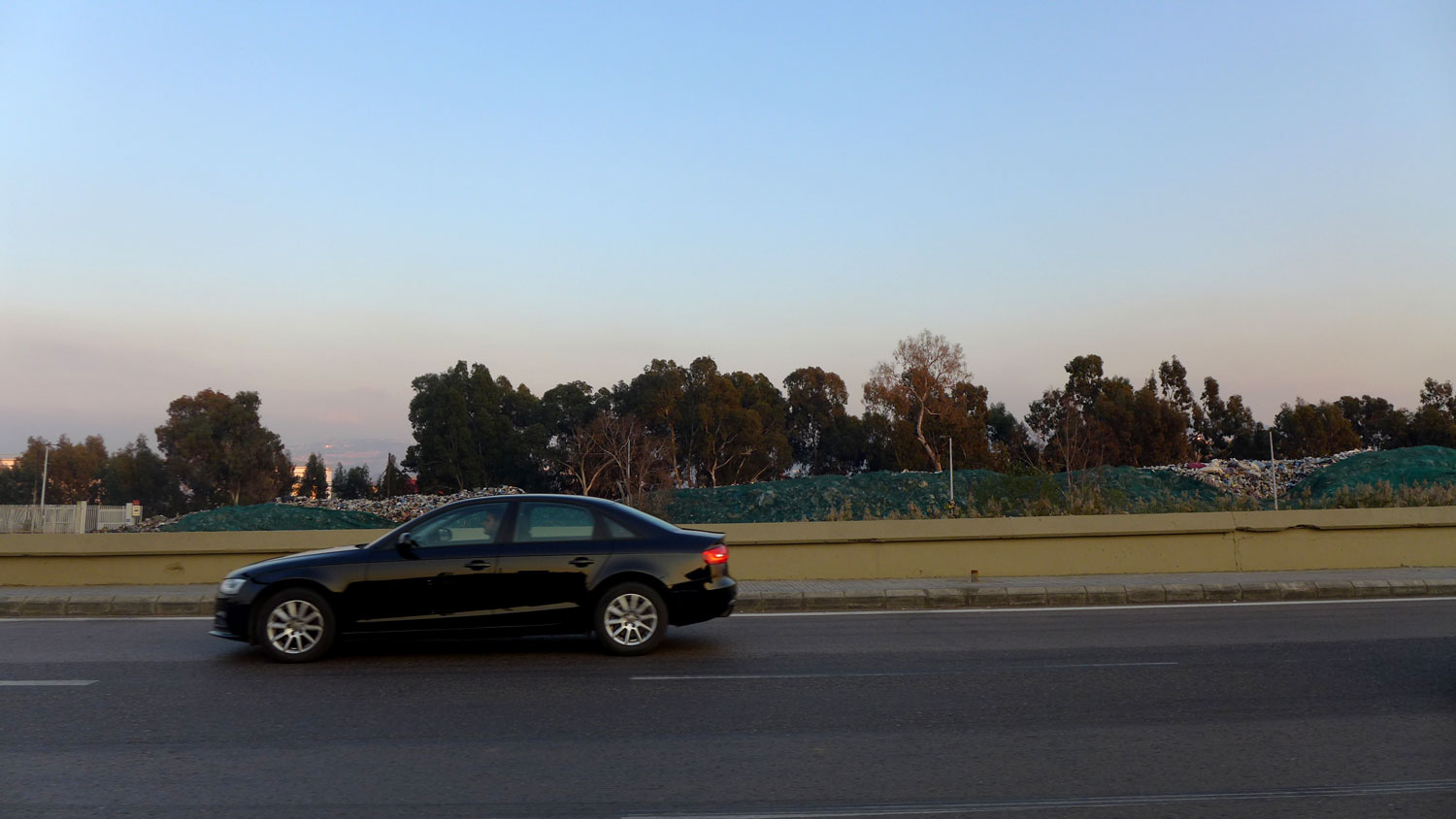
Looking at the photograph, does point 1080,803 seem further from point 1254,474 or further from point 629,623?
point 1254,474

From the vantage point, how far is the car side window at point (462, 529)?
995 cm

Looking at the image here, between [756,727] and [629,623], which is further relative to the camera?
[629,623]

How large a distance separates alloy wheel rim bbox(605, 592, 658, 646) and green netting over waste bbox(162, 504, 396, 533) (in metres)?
22.7

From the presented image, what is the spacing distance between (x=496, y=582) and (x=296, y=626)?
1.74 m

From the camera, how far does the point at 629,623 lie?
393 inches

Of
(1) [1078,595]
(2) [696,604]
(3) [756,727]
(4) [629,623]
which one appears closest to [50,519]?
(4) [629,623]

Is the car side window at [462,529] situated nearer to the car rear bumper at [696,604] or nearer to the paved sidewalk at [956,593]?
the car rear bumper at [696,604]

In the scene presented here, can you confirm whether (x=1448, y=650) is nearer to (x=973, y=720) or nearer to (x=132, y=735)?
(x=973, y=720)

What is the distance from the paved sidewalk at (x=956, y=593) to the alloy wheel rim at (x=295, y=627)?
182 inches

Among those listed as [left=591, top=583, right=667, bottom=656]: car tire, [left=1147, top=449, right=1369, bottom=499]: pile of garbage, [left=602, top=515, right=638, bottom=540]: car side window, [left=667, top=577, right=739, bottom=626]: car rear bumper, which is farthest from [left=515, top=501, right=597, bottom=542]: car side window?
[left=1147, top=449, right=1369, bottom=499]: pile of garbage

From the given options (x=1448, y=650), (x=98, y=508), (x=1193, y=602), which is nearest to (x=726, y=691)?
(x=1448, y=650)

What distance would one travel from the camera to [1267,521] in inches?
640

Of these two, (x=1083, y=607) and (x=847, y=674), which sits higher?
(x=1083, y=607)

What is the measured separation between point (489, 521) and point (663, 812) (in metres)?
5.31
